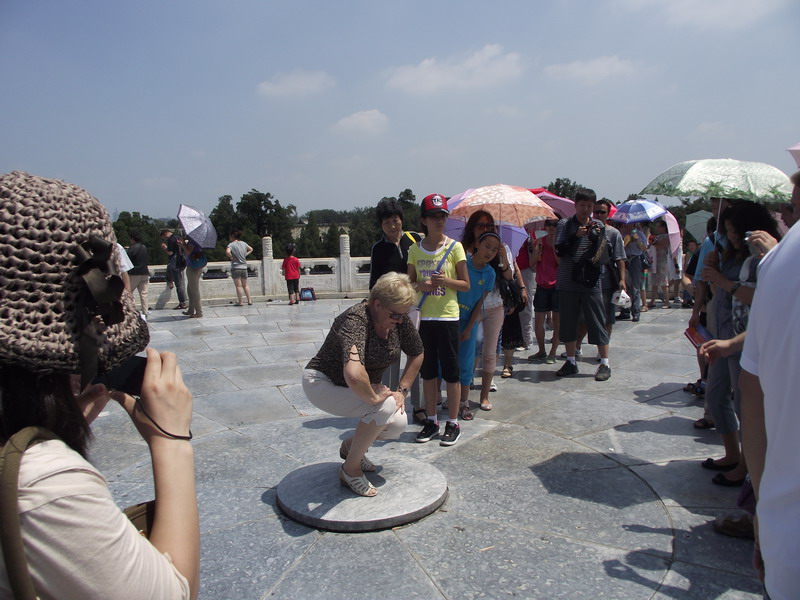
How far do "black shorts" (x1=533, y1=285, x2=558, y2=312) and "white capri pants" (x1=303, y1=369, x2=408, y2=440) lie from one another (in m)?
4.44

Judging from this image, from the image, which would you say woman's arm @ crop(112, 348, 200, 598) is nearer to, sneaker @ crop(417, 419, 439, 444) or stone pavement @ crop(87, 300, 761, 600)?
stone pavement @ crop(87, 300, 761, 600)

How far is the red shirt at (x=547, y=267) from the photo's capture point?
24.7 feet

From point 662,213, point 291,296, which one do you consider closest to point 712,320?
point 662,213

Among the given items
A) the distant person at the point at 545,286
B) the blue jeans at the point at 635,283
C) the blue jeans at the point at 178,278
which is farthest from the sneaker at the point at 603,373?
the blue jeans at the point at 178,278

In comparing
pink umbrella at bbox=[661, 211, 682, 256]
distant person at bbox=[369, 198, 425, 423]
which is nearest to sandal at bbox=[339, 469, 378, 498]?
distant person at bbox=[369, 198, 425, 423]

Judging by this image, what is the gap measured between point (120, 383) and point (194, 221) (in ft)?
38.9

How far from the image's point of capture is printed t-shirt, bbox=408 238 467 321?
4.79 meters

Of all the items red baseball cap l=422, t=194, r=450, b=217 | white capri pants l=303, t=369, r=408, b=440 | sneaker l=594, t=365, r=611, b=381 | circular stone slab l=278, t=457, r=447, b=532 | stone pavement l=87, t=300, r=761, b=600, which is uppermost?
red baseball cap l=422, t=194, r=450, b=217

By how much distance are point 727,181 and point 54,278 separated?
4.49 metres

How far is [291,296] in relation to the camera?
14.8m

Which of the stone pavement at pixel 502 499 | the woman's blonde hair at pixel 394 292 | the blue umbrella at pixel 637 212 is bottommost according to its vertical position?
the stone pavement at pixel 502 499

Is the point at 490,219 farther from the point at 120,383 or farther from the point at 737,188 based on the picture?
the point at 120,383

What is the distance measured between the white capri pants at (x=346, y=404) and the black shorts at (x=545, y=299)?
4.44 metres

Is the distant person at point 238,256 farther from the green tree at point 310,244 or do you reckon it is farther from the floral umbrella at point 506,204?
the green tree at point 310,244
